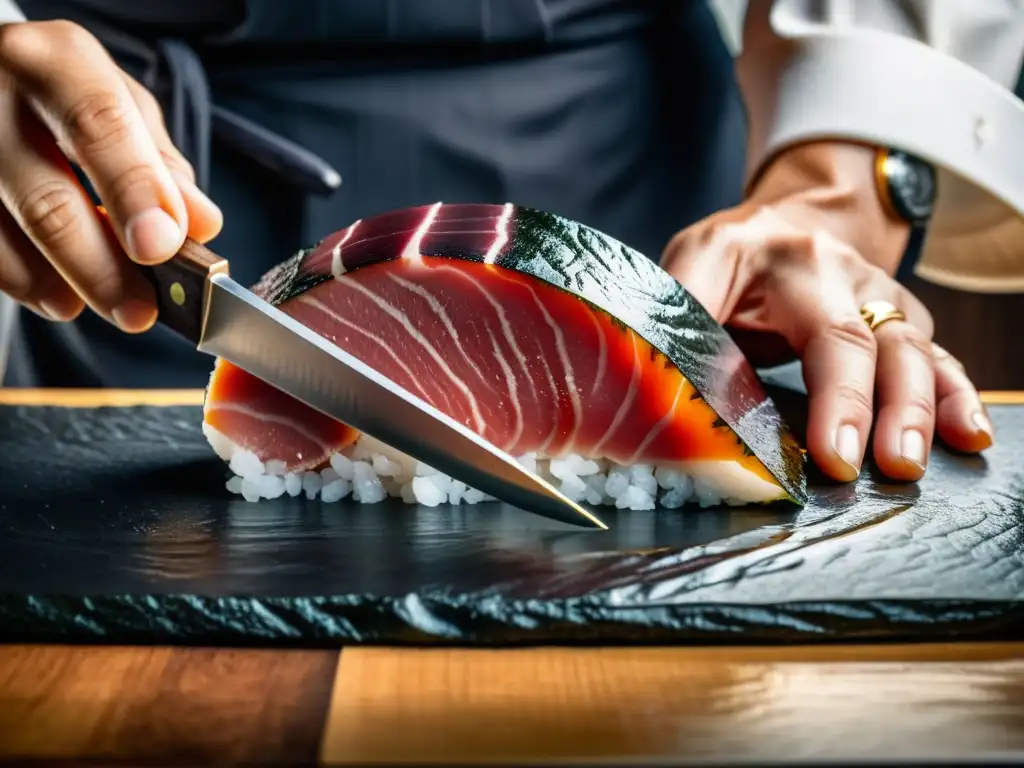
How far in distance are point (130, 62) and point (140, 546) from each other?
1341 mm

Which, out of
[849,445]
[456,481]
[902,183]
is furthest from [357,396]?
[902,183]

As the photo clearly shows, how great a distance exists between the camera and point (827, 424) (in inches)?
53.4

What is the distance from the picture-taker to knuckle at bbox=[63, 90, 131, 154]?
1.24m

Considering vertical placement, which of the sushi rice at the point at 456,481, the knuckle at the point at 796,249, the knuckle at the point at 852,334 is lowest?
the sushi rice at the point at 456,481

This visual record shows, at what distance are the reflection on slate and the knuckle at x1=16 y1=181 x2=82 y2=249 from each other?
0.33 m

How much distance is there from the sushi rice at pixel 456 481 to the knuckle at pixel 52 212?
0.31m

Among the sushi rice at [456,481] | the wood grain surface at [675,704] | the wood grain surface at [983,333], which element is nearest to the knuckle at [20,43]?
the sushi rice at [456,481]

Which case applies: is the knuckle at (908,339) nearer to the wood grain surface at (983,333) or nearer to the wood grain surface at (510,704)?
the wood grain surface at (510,704)

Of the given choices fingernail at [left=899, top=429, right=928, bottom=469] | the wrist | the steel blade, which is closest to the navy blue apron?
the wrist

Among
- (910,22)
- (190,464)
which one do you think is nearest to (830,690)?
(190,464)

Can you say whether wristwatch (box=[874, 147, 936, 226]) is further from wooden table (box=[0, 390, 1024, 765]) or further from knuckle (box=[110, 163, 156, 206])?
knuckle (box=[110, 163, 156, 206])

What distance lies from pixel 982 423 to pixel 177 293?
1146 mm

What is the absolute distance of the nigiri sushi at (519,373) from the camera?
1213mm

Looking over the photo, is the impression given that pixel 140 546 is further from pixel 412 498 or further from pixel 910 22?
pixel 910 22
